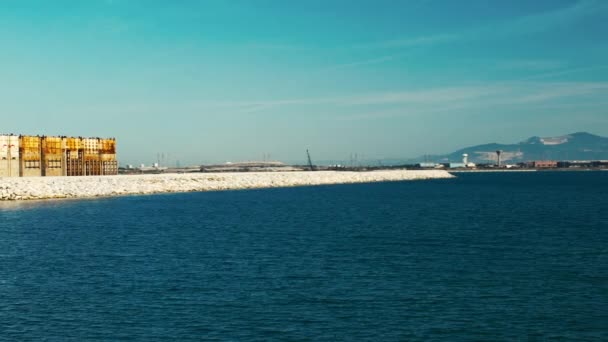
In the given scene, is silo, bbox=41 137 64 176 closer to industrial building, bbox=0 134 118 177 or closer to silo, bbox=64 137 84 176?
industrial building, bbox=0 134 118 177

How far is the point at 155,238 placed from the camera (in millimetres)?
47906

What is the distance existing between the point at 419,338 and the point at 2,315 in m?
16.2

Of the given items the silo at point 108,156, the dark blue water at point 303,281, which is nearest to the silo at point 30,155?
the silo at point 108,156

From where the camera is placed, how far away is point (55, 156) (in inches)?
4663

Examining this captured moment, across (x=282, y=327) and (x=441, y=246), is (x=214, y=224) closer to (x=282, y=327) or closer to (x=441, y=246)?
(x=441, y=246)

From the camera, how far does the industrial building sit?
10919cm

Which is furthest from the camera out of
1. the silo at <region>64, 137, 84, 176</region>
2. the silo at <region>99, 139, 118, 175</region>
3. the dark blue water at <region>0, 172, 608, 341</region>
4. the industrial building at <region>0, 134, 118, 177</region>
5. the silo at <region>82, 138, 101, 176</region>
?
the silo at <region>99, 139, 118, 175</region>

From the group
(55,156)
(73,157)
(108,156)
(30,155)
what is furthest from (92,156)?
(30,155)

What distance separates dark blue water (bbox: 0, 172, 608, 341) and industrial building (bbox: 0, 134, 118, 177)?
5766 centimetres

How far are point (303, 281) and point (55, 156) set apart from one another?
332ft

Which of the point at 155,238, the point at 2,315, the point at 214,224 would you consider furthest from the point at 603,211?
the point at 2,315

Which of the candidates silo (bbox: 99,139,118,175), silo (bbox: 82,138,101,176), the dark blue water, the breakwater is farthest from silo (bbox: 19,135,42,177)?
the dark blue water

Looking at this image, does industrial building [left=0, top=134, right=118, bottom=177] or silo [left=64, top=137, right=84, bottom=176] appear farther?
silo [left=64, top=137, right=84, bottom=176]

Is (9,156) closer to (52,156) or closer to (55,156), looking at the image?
(52,156)
